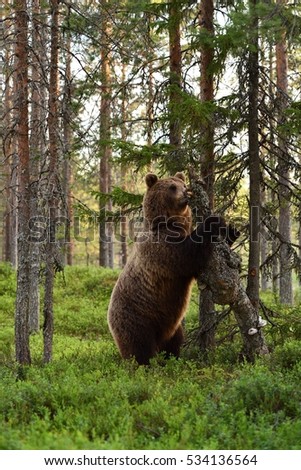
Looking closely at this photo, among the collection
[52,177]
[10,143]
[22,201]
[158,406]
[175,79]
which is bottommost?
[158,406]

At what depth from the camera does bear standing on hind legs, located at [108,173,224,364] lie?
413 inches

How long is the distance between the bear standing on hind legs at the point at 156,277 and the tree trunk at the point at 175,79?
1.11 metres

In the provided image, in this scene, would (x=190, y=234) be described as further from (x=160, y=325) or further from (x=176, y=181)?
(x=160, y=325)

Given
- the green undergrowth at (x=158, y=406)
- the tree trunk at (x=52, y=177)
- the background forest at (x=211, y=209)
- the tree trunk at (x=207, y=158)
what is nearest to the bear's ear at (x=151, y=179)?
the background forest at (x=211, y=209)

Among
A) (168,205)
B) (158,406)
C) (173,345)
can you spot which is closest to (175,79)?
(168,205)

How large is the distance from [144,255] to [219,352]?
258cm

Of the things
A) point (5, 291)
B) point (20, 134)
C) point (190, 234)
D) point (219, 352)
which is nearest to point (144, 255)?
point (190, 234)

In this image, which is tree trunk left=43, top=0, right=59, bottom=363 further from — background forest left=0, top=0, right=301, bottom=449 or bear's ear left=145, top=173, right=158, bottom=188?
bear's ear left=145, top=173, right=158, bottom=188

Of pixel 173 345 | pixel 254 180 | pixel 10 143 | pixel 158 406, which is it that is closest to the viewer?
pixel 158 406

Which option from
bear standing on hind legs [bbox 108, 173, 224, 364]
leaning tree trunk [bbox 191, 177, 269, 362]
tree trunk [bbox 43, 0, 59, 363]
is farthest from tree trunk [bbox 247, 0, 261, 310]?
tree trunk [bbox 43, 0, 59, 363]

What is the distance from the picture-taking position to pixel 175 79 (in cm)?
1368

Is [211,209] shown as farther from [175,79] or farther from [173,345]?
[175,79]

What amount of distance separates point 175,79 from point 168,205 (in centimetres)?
433

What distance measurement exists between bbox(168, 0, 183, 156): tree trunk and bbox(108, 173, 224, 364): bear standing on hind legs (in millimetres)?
1111
